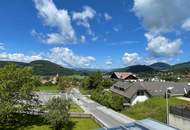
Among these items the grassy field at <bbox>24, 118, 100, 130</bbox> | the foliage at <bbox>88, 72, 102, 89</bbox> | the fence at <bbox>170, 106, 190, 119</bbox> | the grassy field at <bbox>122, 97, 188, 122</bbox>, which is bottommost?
the grassy field at <bbox>24, 118, 100, 130</bbox>

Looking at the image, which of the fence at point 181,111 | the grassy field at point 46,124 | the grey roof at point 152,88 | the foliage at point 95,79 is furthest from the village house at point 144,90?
the foliage at point 95,79

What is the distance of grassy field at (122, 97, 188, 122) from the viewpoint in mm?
52787

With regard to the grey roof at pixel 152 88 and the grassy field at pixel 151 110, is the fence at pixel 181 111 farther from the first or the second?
the grey roof at pixel 152 88

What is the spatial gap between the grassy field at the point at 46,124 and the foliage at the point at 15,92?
254 centimetres

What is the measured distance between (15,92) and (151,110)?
27509 millimetres

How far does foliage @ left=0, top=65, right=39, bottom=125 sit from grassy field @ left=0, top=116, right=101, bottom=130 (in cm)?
254

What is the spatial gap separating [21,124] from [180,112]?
1024 inches

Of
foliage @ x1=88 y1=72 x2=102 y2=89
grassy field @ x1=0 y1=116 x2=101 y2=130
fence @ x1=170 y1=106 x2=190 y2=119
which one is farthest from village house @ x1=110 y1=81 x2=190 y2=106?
foliage @ x1=88 y1=72 x2=102 y2=89

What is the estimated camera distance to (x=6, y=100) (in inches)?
1745

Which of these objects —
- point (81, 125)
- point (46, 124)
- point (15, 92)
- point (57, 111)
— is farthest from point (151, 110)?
point (15, 92)

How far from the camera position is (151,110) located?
5838 cm

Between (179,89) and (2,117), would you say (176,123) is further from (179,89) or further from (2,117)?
(179,89)

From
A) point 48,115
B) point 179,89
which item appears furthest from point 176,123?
point 179,89

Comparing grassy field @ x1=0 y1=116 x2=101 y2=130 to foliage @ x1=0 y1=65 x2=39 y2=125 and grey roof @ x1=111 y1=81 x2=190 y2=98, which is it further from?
grey roof @ x1=111 y1=81 x2=190 y2=98
